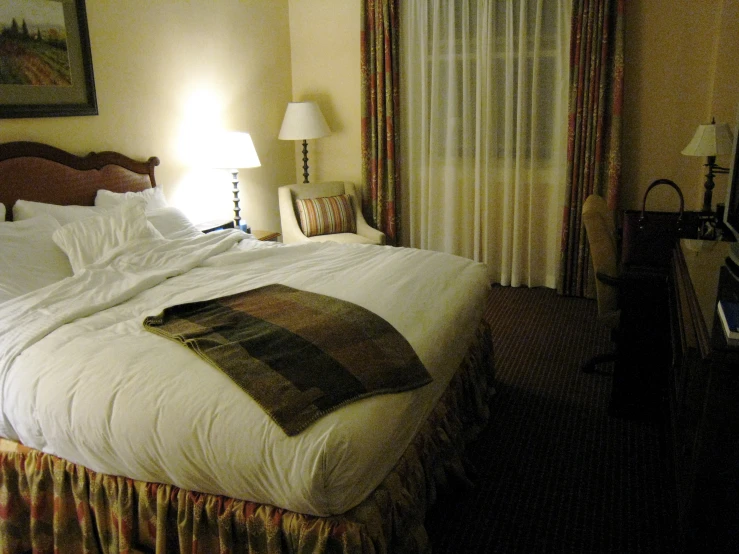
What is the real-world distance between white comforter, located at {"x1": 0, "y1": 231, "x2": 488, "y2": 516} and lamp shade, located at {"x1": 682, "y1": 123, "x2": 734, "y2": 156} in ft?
5.55

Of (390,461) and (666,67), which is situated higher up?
(666,67)

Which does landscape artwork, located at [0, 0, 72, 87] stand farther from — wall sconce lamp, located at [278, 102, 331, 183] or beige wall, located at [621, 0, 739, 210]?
beige wall, located at [621, 0, 739, 210]

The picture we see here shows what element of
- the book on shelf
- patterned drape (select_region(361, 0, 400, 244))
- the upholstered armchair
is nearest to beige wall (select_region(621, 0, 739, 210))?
patterned drape (select_region(361, 0, 400, 244))

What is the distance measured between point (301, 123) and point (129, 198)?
1852 millimetres

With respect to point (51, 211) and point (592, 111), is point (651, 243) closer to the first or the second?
point (592, 111)

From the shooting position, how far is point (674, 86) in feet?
13.1

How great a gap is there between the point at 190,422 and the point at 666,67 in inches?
156

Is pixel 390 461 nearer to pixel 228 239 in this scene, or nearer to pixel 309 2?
pixel 228 239

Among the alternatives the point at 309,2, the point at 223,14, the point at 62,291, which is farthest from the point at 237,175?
the point at 62,291

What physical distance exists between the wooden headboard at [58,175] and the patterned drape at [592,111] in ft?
9.87

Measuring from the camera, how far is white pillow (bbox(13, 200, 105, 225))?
2770 mm

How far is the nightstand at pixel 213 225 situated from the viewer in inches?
153

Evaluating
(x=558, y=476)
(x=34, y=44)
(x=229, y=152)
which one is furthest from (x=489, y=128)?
(x=34, y=44)

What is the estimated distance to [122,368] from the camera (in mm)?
1713
